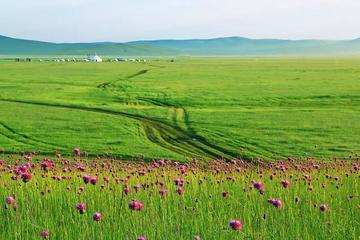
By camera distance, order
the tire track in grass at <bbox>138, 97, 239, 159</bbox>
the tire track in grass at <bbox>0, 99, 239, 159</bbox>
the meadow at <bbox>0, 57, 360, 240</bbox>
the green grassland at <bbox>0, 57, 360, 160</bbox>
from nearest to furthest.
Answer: the meadow at <bbox>0, 57, 360, 240</bbox>
the tire track in grass at <bbox>0, 99, 239, 159</bbox>
the tire track in grass at <bbox>138, 97, 239, 159</bbox>
the green grassland at <bbox>0, 57, 360, 160</bbox>

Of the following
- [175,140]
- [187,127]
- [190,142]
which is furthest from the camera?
[187,127]

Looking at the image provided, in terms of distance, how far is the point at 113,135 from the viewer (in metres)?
32.9

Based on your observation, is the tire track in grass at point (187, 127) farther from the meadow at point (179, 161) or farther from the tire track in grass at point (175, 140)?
the meadow at point (179, 161)

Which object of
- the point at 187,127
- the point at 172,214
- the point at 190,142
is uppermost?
the point at 172,214

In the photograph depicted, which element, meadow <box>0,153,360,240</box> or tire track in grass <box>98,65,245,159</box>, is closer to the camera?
meadow <box>0,153,360,240</box>

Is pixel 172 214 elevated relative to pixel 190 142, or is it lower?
elevated

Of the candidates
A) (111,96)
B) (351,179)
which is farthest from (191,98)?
(351,179)

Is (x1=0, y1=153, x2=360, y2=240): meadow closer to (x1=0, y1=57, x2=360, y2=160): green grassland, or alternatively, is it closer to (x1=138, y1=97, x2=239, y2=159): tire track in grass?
(x1=0, y1=57, x2=360, y2=160): green grassland

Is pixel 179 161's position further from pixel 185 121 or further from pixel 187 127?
pixel 185 121

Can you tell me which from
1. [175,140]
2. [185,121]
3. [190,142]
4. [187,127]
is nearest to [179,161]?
[190,142]

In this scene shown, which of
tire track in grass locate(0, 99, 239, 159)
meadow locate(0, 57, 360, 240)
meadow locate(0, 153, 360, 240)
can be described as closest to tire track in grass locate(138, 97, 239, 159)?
tire track in grass locate(0, 99, 239, 159)

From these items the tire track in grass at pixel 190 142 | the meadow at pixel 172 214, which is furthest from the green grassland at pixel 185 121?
the meadow at pixel 172 214

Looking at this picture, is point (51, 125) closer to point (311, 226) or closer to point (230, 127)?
point (230, 127)

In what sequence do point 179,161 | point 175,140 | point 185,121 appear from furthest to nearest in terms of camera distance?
point 185,121, point 175,140, point 179,161
